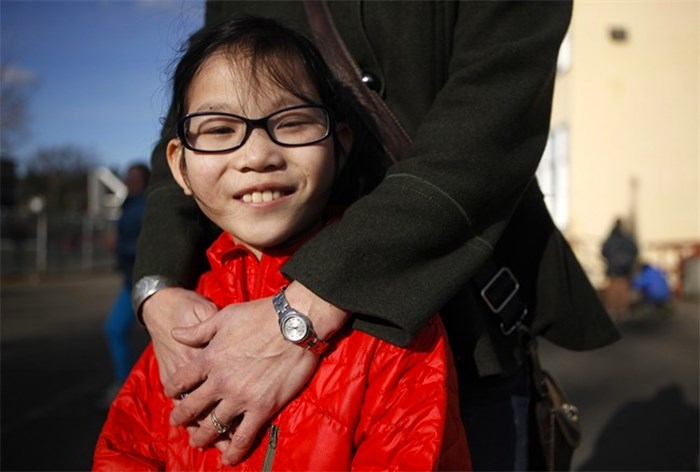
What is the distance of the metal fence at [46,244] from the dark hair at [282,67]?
18.3 m

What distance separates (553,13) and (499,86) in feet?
0.84

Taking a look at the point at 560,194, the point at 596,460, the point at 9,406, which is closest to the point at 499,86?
the point at 596,460

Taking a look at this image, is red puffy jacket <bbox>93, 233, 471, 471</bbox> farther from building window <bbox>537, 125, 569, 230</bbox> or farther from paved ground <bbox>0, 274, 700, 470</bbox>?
building window <bbox>537, 125, 569, 230</bbox>

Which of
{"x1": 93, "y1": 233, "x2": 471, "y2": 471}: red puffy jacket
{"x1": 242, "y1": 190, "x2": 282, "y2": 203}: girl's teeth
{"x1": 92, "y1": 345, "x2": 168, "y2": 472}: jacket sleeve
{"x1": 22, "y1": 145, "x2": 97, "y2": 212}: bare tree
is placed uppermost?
{"x1": 242, "y1": 190, "x2": 282, "y2": 203}: girl's teeth

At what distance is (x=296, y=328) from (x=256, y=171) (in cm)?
32

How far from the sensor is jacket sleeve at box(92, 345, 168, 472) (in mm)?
1413

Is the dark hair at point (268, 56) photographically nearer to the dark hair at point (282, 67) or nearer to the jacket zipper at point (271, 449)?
the dark hair at point (282, 67)

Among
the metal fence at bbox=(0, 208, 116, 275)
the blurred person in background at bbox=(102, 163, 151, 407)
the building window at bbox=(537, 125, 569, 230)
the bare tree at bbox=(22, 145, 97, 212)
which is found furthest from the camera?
the bare tree at bbox=(22, 145, 97, 212)

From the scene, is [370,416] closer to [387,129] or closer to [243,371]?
[243,371]

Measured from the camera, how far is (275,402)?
1.24 meters

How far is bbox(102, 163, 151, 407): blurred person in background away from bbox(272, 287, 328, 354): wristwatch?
14.4 ft

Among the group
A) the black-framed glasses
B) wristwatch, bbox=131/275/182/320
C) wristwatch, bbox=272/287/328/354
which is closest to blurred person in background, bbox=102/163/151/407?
wristwatch, bbox=131/275/182/320

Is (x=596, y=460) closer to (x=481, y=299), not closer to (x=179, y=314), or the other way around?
(x=481, y=299)

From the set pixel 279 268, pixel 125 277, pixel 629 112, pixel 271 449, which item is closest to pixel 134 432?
pixel 271 449
